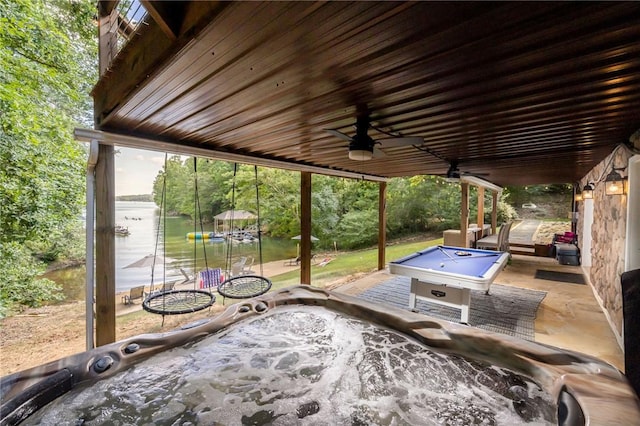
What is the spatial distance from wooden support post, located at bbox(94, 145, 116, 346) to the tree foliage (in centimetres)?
287

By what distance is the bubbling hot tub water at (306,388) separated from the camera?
162 centimetres

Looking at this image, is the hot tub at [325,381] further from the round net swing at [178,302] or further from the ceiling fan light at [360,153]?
the ceiling fan light at [360,153]

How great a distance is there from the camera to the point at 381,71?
1504 mm

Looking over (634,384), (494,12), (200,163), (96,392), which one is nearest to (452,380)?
(634,384)

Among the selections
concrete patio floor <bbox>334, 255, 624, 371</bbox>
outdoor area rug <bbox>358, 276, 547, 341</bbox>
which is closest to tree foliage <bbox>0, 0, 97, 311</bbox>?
concrete patio floor <bbox>334, 255, 624, 371</bbox>

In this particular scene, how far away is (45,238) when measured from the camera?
441 centimetres

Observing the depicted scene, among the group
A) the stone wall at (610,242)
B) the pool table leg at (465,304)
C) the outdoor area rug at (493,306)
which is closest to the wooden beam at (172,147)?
the outdoor area rug at (493,306)

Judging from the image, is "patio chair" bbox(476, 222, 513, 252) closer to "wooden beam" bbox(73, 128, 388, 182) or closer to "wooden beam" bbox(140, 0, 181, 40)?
"wooden beam" bbox(73, 128, 388, 182)

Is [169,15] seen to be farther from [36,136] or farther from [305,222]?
[36,136]

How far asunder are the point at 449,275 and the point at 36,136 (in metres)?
6.57

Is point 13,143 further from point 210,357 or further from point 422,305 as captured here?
point 422,305

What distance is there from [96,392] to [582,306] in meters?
6.29

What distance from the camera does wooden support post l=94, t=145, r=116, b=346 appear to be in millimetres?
2420

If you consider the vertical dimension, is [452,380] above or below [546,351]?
below
